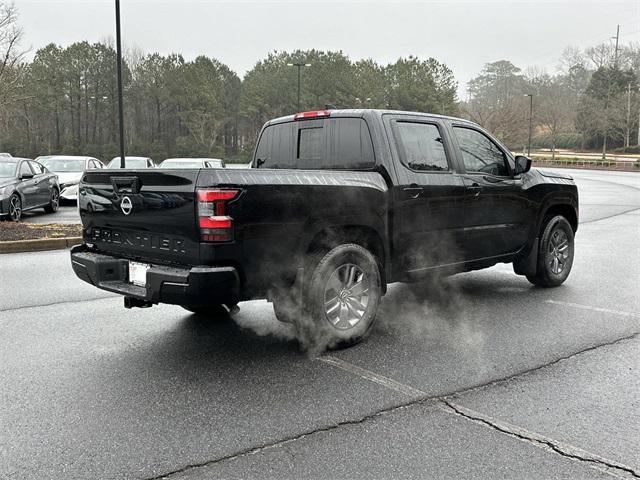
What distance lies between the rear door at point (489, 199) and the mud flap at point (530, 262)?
0.24 metres

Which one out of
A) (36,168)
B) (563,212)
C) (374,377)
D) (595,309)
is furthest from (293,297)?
(36,168)

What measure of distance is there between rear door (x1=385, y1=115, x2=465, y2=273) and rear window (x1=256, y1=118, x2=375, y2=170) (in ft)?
0.90

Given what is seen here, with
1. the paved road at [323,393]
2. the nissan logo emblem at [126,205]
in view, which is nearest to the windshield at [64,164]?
the paved road at [323,393]

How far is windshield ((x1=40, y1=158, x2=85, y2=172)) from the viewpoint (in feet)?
60.4

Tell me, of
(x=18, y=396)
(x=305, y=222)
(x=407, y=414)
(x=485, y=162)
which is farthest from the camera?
(x=485, y=162)

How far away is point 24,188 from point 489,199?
11.3 m

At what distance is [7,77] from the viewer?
67.4 ft

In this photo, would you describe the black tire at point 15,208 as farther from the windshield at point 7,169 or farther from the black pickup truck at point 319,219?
the black pickup truck at point 319,219

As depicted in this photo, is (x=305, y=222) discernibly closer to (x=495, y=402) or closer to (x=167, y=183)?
(x=167, y=183)

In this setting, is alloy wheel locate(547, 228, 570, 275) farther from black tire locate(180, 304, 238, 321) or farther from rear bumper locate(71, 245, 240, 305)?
rear bumper locate(71, 245, 240, 305)

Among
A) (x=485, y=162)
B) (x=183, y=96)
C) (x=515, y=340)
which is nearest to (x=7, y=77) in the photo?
(x=485, y=162)

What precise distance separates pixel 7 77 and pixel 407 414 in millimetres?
21427

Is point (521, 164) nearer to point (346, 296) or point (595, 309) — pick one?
point (595, 309)

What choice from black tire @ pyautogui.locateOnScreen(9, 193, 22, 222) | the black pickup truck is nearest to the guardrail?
black tire @ pyautogui.locateOnScreen(9, 193, 22, 222)
